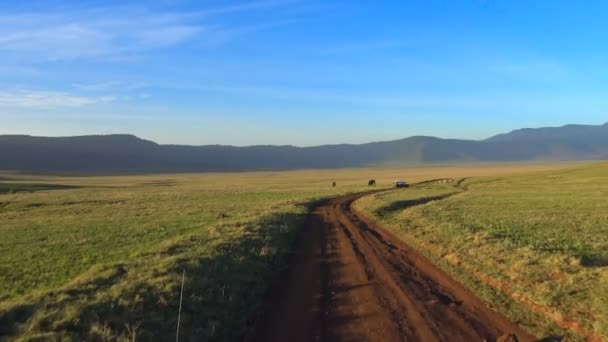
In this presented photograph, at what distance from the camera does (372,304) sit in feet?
36.9

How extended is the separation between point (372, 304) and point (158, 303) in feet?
16.5

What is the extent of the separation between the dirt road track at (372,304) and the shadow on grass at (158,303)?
0.83 meters

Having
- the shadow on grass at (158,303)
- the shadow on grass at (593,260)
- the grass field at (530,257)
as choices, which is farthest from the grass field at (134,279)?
the grass field at (530,257)

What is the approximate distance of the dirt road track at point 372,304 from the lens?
9.41 meters

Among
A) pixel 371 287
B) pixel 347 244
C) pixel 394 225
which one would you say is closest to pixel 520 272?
pixel 371 287

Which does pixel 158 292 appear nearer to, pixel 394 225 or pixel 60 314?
pixel 60 314

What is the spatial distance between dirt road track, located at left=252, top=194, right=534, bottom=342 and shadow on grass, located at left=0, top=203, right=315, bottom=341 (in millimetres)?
832

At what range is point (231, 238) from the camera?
20.4 metres

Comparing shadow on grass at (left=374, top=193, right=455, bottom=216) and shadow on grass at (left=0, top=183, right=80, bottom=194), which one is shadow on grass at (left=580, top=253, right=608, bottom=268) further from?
shadow on grass at (left=0, top=183, right=80, bottom=194)

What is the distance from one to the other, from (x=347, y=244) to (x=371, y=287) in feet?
24.0

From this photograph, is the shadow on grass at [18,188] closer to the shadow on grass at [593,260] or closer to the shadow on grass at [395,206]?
the shadow on grass at [395,206]

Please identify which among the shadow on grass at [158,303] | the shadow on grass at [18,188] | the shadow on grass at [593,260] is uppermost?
the shadow on grass at [158,303]

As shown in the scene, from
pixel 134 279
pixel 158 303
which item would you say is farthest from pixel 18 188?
pixel 158 303

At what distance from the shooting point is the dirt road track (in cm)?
941
